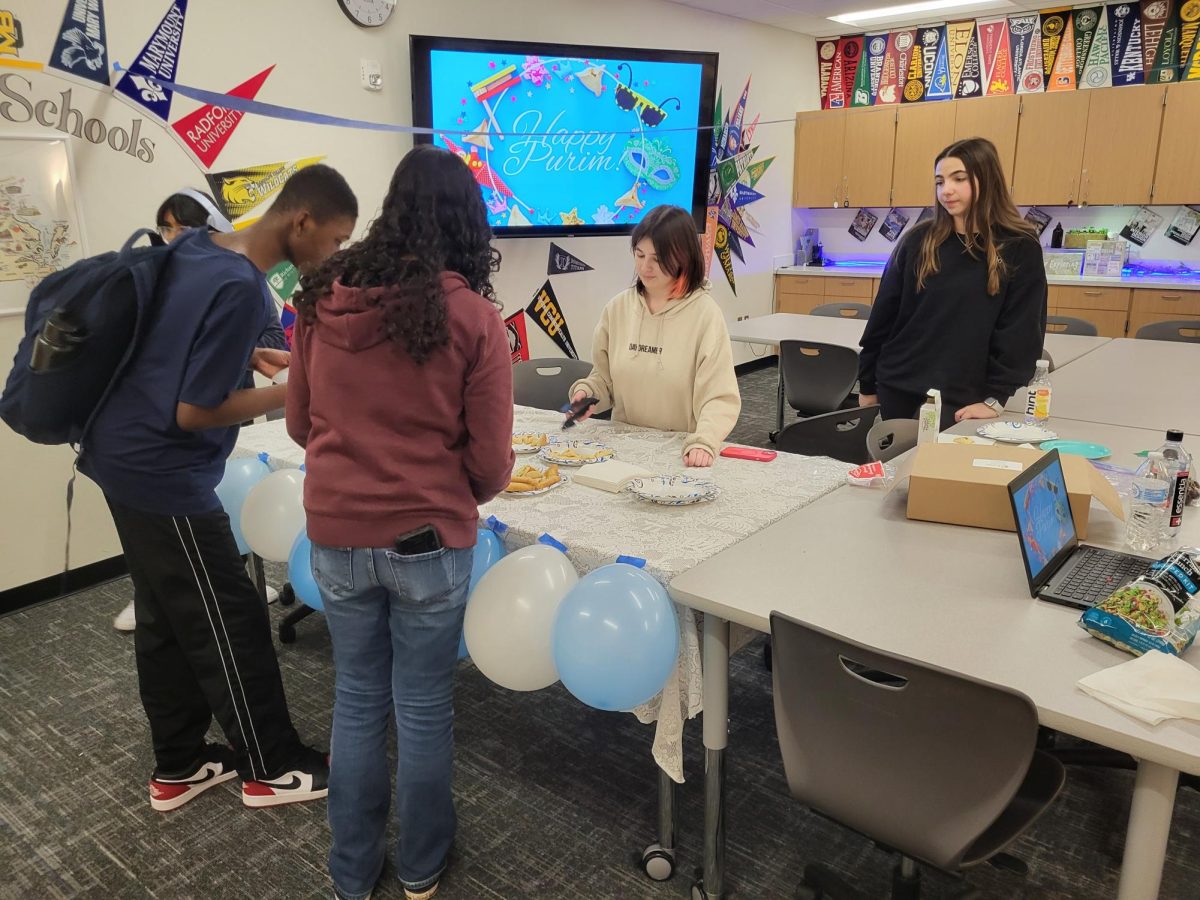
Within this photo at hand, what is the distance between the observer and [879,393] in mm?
2926

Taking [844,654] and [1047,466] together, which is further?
→ [1047,466]

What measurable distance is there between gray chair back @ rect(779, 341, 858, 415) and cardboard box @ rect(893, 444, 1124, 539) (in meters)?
2.06

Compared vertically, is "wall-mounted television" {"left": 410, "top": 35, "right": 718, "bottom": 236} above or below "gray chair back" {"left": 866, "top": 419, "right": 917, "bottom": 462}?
above

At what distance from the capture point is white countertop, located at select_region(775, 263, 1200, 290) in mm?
5465

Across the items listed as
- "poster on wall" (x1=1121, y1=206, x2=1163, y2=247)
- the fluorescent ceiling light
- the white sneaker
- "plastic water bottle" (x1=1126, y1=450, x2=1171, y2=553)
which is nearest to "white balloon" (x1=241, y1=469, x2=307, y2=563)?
the white sneaker

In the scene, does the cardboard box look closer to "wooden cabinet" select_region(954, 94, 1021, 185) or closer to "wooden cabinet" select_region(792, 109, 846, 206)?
"wooden cabinet" select_region(954, 94, 1021, 185)

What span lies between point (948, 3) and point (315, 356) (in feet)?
18.7

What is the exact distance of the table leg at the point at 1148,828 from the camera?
1.18 meters

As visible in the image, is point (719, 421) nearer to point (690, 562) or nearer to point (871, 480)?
point (871, 480)

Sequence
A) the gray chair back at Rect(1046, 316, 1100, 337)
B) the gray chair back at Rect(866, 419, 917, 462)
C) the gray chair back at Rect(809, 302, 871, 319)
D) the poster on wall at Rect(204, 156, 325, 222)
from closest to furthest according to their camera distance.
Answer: the gray chair back at Rect(866, 419, 917, 462) → the poster on wall at Rect(204, 156, 325, 222) → the gray chair back at Rect(1046, 316, 1100, 337) → the gray chair back at Rect(809, 302, 871, 319)

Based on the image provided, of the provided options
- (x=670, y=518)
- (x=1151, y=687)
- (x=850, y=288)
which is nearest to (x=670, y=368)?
(x=670, y=518)

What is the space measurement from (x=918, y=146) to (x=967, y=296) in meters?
4.44

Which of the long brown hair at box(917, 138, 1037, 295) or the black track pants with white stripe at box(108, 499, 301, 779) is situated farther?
the long brown hair at box(917, 138, 1037, 295)

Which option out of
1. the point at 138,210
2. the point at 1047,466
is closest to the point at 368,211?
the point at 138,210
